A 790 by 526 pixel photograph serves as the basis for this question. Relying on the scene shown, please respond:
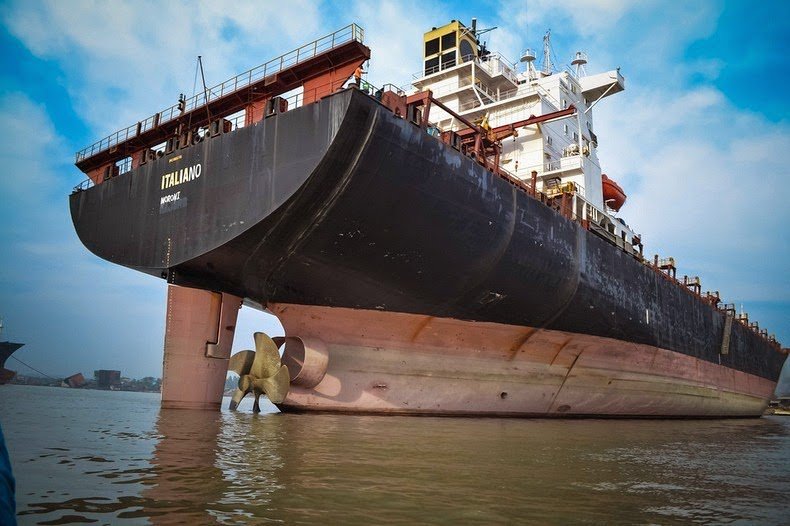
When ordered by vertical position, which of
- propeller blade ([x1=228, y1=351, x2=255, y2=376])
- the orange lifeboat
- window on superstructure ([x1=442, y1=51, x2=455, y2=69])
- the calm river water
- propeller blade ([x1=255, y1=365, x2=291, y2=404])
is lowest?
the calm river water

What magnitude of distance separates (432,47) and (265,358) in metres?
17.5

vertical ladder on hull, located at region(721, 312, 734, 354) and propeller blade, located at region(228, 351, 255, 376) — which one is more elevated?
vertical ladder on hull, located at region(721, 312, 734, 354)

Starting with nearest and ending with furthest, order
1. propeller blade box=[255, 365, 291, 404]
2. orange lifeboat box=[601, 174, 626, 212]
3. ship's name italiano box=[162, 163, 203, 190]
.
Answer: propeller blade box=[255, 365, 291, 404] < ship's name italiano box=[162, 163, 203, 190] < orange lifeboat box=[601, 174, 626, 212]

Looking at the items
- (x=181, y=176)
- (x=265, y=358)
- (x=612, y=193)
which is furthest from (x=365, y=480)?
(x=612, y=193)

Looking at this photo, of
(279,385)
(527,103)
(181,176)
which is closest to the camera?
(279,385)

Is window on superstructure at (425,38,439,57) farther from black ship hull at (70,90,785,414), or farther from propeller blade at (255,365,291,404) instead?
propeller blade at (255,365,291,404)

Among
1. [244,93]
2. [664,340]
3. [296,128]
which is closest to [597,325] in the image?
[664,340]

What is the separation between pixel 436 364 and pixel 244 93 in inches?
319

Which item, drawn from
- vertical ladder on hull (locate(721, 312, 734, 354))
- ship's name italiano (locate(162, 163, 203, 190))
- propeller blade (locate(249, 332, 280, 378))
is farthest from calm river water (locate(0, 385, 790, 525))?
vertical ladder on hull (locate(721, 312, 734, 354))

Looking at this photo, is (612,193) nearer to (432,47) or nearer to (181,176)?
(432,47)

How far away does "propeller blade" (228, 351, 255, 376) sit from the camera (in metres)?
13.1

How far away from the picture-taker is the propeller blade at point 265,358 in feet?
40.3

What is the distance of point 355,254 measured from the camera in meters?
11.8

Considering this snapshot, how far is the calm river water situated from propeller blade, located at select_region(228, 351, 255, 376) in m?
4.71
